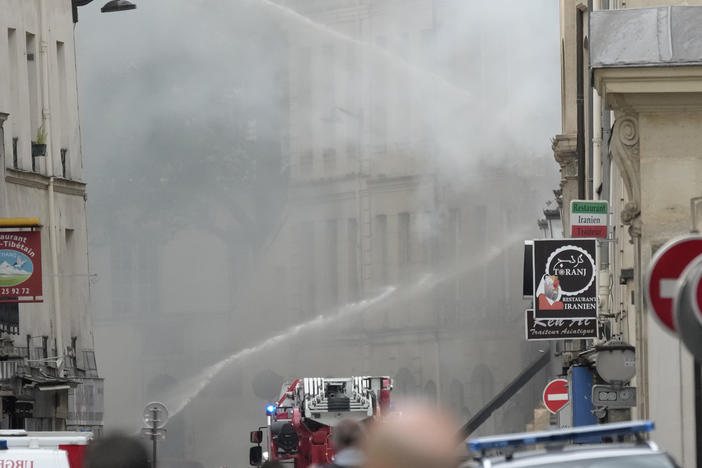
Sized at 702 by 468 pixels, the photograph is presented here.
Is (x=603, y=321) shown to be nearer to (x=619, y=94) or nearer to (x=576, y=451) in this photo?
(x=619, y=94)

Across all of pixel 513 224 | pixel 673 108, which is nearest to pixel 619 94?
pixel 673 108

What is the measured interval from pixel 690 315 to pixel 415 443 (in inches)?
112

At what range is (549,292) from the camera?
22203mm

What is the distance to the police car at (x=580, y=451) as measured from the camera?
7.22 meters

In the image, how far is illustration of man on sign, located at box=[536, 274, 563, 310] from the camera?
2208 cm

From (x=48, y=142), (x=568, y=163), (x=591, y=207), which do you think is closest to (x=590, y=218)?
(x=591, y=207)

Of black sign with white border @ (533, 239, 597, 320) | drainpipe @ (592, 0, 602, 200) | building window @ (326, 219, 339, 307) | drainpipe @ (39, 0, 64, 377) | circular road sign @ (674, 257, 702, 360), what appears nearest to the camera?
circular road sign @ (674, 257, 702, 360)

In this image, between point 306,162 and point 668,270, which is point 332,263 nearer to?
point 306,162

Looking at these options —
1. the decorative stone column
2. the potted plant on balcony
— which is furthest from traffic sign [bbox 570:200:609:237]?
the potted plant on balcony

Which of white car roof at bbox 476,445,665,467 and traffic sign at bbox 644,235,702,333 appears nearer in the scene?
white car roof at bbox 476,445,665,467

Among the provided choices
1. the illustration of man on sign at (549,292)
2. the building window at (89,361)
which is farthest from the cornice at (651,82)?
the building window at (89,361)

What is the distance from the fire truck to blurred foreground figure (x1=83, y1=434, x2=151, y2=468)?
1847 centimetres

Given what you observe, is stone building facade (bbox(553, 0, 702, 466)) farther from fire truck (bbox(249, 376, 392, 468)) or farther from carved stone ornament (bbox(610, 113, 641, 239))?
fire truck (bbox(249, 376, 392, 468))

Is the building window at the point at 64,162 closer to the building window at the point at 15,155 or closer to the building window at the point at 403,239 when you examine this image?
the building window at the point at 15,155
